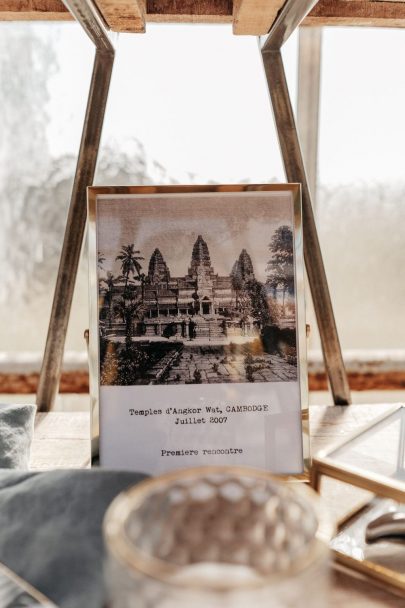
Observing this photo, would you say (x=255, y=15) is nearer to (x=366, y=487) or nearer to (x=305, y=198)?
(x=305, y=198)

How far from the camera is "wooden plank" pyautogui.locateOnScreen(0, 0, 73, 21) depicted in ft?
2.47

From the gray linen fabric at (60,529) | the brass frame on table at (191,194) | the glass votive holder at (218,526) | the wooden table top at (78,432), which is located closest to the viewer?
the glass votive holder at (218,526)

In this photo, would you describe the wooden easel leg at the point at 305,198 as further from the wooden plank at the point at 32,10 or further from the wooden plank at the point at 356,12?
the wooden plank at the point at 32,10

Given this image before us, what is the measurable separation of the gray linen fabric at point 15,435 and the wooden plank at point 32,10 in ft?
1.90

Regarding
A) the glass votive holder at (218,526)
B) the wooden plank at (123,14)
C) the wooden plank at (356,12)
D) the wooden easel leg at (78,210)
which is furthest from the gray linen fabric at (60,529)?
the wooden plank at (356,12)

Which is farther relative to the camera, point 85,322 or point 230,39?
point 85,322

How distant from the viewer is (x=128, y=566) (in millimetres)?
267

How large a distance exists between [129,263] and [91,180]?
23cm

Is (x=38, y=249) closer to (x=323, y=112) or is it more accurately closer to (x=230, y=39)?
(x=230, y=39)

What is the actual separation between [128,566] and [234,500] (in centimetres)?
13

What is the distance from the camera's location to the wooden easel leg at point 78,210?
78 cm

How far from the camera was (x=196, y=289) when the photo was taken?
627mm

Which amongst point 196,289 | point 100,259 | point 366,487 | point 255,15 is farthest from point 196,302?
point 255,15

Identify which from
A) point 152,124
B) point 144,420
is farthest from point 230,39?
point 144,420
